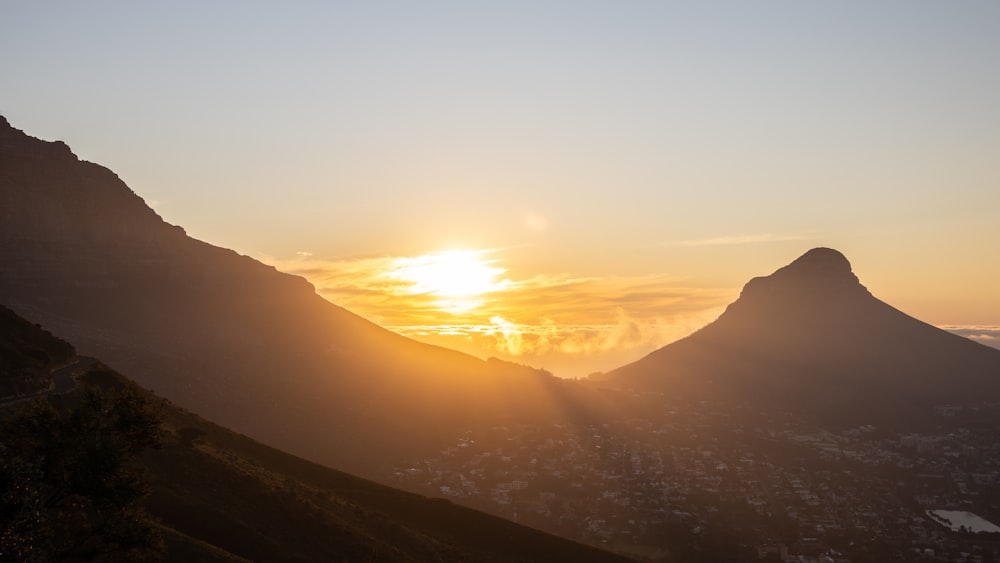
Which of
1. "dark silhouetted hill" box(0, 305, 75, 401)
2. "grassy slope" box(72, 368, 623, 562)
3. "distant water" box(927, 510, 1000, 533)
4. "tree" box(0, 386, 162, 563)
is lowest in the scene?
"distant water" box(927, 510, 1000, 533)

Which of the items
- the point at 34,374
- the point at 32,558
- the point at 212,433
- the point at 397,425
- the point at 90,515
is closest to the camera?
the point at 32,558

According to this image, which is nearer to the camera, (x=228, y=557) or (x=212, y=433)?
(x=228, y=557)

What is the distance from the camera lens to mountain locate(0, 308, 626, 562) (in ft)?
190

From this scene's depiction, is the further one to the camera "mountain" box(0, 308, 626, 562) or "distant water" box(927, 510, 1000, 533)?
"distant water" box(927, 510, 1000, 533)

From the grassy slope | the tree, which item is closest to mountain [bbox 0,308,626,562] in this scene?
the grassy slope

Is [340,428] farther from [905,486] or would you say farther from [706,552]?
[905,486]

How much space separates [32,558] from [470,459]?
460ft

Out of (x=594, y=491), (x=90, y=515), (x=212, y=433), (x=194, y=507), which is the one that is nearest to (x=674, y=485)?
(x=594, y=491)

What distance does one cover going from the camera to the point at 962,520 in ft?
531

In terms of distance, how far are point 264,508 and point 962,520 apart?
150 m

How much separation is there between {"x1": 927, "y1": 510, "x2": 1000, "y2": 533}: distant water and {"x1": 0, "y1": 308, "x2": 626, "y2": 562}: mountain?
10186 cm

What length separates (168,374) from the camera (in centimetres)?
17388

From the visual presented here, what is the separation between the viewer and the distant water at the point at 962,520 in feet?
514

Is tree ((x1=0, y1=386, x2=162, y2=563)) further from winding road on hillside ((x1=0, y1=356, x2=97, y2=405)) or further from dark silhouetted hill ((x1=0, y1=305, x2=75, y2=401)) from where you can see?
dark silhouetted hill ((x1=0, y1=305, x2=75, y2=401))
